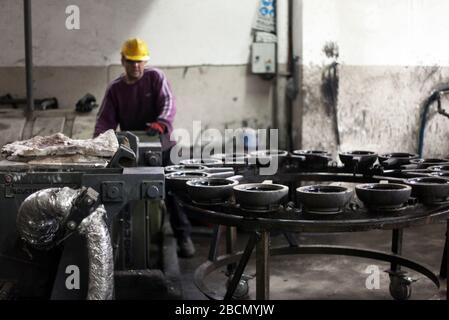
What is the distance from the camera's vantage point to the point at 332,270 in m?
3.67

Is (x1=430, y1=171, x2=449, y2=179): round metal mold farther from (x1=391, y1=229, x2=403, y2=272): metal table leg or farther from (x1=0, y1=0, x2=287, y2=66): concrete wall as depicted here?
(x1=0, y1=0, x2=287, y2=66): concrete wall

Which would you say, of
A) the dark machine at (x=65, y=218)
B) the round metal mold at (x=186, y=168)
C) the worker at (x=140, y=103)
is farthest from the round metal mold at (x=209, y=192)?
the worker at (x=140, y=103)

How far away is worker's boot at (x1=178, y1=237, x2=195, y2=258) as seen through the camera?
13.3ft

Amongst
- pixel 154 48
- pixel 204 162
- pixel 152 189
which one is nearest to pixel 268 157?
pixel 204 162

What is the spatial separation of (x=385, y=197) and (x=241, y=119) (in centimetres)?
298

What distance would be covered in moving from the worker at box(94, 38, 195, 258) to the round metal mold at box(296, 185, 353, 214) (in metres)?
2.02

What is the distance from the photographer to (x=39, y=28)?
188 inches

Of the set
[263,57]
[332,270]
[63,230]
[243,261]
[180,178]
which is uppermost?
[263,57]

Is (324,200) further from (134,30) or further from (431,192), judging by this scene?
(134,30)

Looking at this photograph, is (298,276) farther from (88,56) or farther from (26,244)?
(88,56)

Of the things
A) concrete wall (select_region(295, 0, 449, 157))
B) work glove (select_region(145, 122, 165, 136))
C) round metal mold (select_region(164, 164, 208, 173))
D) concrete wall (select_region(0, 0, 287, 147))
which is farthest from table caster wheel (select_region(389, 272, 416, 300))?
concrete wall (select_region(0, 0, 287, 147))

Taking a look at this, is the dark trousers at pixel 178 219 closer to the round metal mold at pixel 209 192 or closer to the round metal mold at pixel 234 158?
the round metal mold at pixel 234 158
